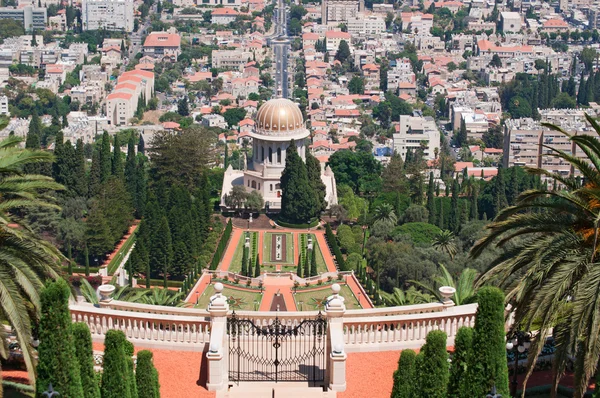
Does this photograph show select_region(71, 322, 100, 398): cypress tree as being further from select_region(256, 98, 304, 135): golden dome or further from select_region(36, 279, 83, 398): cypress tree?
select_region(256, 98, 304, 135): golden dome

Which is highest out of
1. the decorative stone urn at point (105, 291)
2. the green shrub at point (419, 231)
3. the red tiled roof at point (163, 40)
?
the decorative stone urn at point (105, 291)

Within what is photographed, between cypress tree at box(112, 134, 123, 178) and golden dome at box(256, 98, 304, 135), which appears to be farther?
golden dome at box(256, 98, 304, 135)

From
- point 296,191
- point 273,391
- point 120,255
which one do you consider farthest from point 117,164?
point 273,391

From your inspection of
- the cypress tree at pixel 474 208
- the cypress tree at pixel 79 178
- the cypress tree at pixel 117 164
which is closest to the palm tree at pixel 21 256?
the cypress tree at pixel 79 178

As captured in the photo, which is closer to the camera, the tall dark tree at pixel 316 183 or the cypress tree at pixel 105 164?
the cypress tree at pixel 105 164

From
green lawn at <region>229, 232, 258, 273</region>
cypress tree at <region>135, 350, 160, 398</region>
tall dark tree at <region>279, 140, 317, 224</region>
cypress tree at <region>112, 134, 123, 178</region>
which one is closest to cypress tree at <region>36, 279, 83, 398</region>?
cypress tree at <region>135, 350, 160, 398</region>

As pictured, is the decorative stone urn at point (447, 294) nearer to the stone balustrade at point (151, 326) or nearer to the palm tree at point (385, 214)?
the stone balustrade at point (151, 326)

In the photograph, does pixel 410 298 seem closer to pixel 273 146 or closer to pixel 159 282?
pixel 159 282
